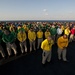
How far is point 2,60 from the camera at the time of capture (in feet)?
34.4

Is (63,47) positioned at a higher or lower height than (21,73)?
higher

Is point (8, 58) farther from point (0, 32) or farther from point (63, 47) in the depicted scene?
point (63, 47)

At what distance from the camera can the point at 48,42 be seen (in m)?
9.70

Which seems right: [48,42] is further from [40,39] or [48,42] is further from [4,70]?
[40,39]

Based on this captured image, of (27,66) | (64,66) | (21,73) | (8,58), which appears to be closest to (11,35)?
(8,58)

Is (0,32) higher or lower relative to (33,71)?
higher

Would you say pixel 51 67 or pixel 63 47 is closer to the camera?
pixel 51 67

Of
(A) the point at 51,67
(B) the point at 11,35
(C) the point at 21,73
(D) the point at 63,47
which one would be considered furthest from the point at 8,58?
(D) the point at 63,47

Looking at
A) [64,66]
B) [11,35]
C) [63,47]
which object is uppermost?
[11,35]

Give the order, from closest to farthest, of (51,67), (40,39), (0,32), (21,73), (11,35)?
(21,73) < (51,67) < (11,35) < (0,32) < (40,39)

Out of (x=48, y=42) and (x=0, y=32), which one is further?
(x=0, y=32)

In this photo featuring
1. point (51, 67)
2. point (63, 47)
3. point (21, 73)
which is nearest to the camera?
point (21, 73)

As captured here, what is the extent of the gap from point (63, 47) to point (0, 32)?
5457 millimetres

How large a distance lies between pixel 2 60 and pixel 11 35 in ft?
6.48
